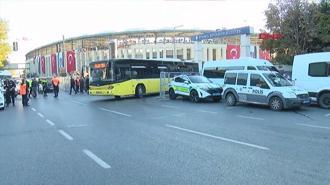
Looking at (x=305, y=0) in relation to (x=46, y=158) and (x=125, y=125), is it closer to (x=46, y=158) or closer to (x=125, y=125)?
(x=125, y=125)

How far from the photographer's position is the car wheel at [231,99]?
1922 centimetres

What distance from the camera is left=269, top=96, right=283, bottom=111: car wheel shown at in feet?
54.5

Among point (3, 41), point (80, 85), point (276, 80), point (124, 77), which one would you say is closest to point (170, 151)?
point (276, 80)

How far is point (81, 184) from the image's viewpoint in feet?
20.0

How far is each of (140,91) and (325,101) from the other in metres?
13.5

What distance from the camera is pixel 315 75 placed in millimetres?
17656

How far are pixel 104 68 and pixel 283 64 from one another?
12.7 m

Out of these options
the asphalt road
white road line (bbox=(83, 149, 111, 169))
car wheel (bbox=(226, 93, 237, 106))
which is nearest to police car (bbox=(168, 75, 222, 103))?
car wheel (bbox=(226, 93, 237, 106))

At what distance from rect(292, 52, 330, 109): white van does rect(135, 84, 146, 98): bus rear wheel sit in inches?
467

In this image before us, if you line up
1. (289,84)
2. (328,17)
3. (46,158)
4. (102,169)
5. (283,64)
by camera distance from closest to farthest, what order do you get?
(102,169), (46,158), (289,84), (328,17), (283,64)

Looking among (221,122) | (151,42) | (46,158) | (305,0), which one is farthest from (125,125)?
(151,42)

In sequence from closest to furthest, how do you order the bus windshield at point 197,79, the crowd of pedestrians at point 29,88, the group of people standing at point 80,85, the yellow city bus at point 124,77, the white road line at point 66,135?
the white road line at point 66,135 < the bus windshield at point 197,79 < the crowd of pedestrians at point 29,88 < the yellow city bus at point 124,77 < the group of people standing at point 80,85

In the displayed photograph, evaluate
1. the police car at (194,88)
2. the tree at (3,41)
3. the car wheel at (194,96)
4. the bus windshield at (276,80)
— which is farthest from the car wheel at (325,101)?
the tree at (3,41)

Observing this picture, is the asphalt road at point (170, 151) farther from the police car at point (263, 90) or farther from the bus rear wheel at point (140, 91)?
the bus rear wheel at point (140, 91)
